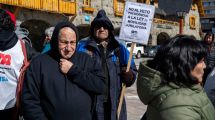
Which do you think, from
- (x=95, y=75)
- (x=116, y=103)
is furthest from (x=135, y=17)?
(x=95, y=75)

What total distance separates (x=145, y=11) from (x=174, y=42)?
2646 millimetres

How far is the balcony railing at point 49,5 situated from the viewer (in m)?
21.5

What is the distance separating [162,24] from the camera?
39062 mm

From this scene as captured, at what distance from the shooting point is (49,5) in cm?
2381

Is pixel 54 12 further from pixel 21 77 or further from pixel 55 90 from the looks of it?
pixel 55 90

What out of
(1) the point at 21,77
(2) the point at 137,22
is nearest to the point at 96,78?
(1) the point at 21,77

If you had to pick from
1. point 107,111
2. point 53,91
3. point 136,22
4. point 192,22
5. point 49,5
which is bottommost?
point 192,22

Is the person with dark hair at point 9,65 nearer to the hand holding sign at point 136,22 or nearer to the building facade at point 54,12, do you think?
the hand holding sign at point 136,22

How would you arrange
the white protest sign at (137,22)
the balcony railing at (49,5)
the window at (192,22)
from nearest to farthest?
1. the white protest sign at (137,22)
2. the balcony railing at (49,5)
3. the window at (192,22)

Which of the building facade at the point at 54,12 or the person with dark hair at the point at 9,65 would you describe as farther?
the building facade at the point at 54,12

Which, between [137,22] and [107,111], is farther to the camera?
[137,22]

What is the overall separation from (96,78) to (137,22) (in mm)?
1804

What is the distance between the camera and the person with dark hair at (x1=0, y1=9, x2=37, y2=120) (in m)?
3.28

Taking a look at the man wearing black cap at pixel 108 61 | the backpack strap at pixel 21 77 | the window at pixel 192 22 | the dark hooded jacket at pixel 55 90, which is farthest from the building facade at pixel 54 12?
the dark hooded jacket at pixel 55 90
